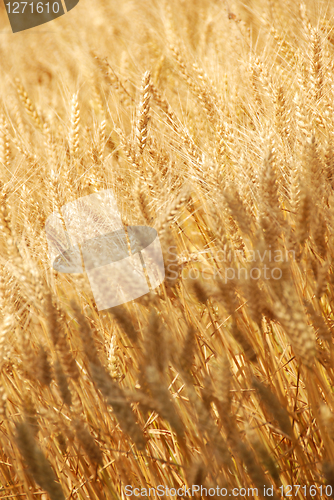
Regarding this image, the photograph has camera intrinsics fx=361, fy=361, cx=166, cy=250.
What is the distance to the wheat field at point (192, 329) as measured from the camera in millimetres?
597

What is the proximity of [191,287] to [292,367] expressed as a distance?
58 cm

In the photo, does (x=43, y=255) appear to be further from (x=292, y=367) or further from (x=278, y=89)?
(x=278, y=89)

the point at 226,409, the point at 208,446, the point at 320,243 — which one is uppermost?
the point at 320,243

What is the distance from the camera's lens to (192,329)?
2.17 ft

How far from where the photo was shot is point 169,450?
105 centimetres

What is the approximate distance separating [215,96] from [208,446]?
1.45 meters

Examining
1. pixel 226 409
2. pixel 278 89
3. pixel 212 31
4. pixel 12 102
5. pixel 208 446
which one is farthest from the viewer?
pixel 212 31

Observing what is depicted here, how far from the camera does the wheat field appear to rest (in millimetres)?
597

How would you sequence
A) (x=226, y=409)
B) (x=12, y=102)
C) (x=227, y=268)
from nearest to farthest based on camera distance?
1. (x=226, y=409)
2. (x=227, y=268)
3. (x=12, y=102)

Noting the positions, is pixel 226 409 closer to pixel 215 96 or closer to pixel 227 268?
pixel 227 268

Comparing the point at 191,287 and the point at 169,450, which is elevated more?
the point at 191,287

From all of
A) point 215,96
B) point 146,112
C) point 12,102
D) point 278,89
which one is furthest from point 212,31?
point 146,112

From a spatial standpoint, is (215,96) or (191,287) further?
(215,96)

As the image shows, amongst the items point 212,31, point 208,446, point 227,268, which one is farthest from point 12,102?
point 208,446
